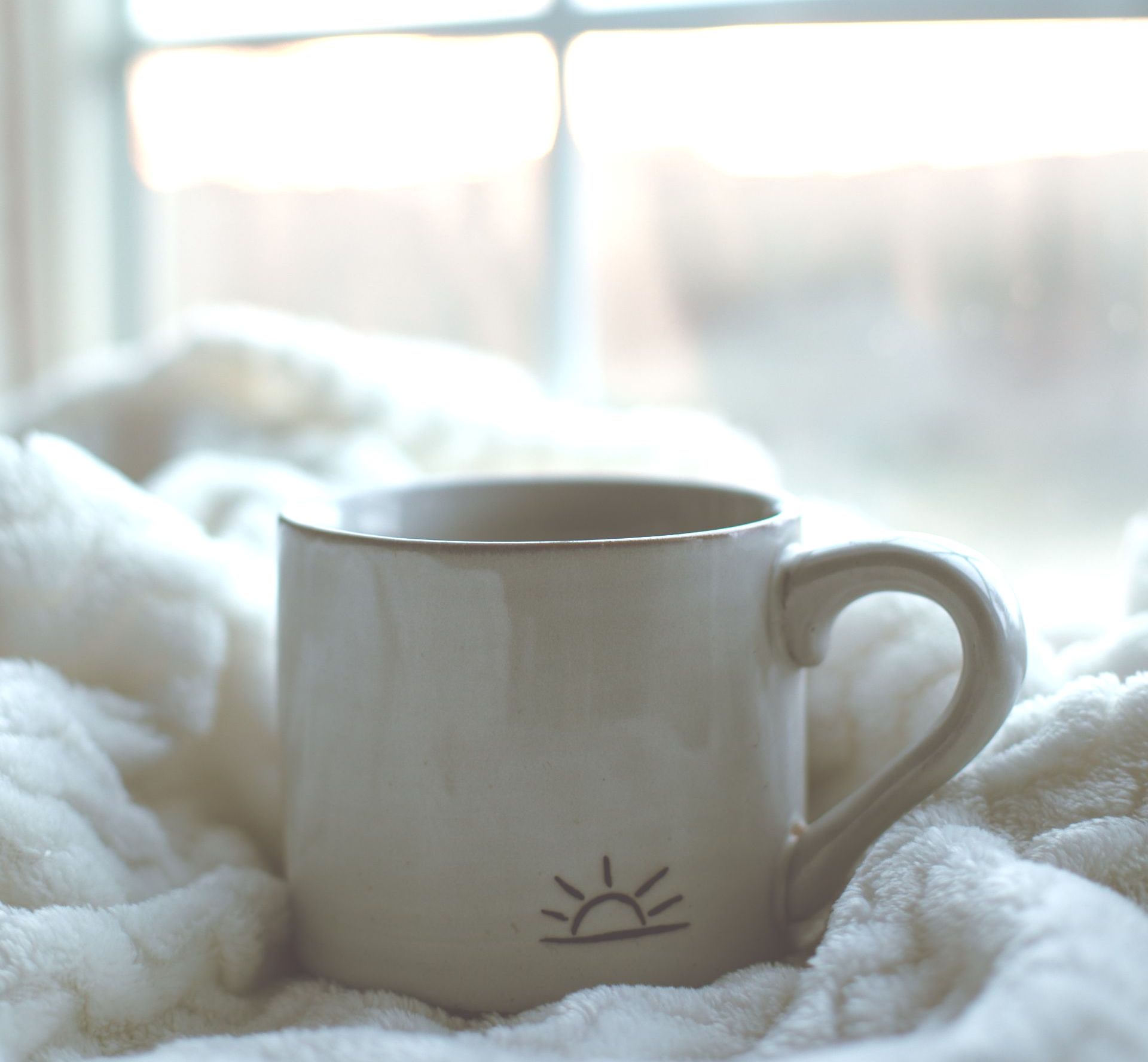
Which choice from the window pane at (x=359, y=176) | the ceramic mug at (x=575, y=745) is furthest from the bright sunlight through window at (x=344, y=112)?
the ceramic mug at (x=575, y=745)

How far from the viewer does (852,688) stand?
15.8 inches

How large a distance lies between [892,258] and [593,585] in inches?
15.5

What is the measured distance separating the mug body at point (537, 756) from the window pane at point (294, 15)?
0.48m

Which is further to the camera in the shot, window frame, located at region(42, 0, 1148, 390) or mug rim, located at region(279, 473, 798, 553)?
window frame, located at region(42, 0, 1148, 390)

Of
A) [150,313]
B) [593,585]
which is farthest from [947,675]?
[150,313]

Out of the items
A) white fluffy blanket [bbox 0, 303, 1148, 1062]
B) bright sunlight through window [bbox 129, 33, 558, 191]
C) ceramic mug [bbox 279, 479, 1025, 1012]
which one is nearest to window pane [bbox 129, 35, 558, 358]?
bright sunlight through window [bbox 129, 33, 558, 191]

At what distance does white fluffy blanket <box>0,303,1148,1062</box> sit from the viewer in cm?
26

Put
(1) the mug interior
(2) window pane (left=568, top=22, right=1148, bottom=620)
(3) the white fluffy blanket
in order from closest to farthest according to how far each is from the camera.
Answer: (3) the white fluffy blanket
(1) the mug interior
(2) window pane (left=568, top=22, right=1148, bottom=620)

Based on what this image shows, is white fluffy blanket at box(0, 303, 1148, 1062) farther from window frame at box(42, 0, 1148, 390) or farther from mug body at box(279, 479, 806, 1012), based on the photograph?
window frame at box(42, 0, 1148, 390)

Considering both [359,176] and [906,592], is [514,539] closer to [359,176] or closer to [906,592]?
[906,592]

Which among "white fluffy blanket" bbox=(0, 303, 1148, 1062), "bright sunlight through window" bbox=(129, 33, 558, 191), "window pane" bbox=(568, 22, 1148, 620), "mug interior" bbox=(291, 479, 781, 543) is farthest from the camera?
"bright sunlight through window" bbox=(129, 33, 558, 191)

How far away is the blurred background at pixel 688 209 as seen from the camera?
59cm

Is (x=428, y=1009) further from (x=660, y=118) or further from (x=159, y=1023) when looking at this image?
(x=660, y=118)

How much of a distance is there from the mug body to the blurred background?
0.26m
